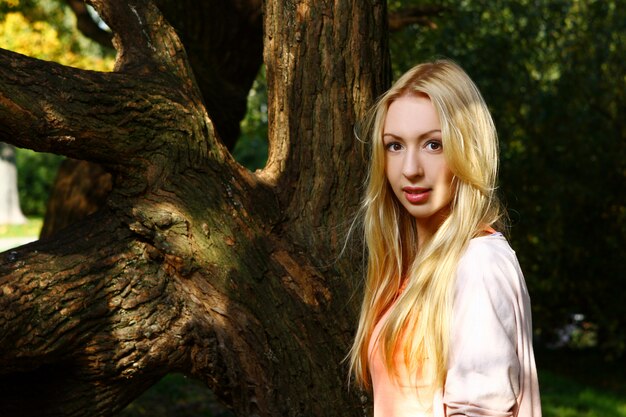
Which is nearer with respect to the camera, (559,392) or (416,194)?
(416,194)

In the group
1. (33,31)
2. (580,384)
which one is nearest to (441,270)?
(580,384)

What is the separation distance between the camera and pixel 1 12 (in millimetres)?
8875

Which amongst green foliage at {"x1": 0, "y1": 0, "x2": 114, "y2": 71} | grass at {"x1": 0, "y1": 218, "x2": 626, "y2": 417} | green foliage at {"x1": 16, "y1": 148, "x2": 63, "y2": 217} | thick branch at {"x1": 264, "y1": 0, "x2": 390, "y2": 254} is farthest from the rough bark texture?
green foliage at {"x1": 16, "y1": 148, "x2": 63, "y2": 217}

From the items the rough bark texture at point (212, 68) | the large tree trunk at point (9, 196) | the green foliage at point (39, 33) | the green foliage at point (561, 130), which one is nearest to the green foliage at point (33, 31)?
the green foliage at point (39, 33)

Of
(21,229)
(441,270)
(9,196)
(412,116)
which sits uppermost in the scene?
(412,116)

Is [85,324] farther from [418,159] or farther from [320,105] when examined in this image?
[418,159]

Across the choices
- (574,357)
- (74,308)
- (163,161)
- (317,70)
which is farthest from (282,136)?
(574,357)

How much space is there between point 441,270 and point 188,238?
4.55ft

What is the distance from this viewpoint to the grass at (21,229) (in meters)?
23.2

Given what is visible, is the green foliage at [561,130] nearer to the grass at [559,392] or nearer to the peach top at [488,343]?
the grass at [559,392]

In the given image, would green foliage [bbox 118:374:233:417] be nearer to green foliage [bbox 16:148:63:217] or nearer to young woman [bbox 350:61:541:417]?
young woman [bbox 350:61:541:417]

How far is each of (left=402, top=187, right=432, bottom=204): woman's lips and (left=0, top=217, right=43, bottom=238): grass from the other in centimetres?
2084

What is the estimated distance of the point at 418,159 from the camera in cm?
238

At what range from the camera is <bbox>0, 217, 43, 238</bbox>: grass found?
23.2 metres
